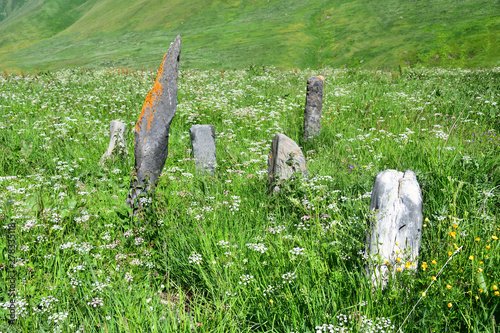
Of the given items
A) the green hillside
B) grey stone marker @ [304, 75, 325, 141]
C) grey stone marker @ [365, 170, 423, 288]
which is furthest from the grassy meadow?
the green hillside

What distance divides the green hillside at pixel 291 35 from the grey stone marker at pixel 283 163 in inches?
598

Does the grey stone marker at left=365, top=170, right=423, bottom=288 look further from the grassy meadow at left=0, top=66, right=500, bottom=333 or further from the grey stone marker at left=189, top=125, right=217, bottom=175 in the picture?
the grey stone marker at left=189, top=125, right=217, bottom=175

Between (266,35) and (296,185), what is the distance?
6127cm

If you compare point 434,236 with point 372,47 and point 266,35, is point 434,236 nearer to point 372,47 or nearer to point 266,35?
point 372,47

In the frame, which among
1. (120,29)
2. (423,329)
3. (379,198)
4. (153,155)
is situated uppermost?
(120,29)

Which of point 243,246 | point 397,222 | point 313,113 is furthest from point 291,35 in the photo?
point 397,222

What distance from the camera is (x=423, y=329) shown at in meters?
2.09

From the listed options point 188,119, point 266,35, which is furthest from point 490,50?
point 188,119

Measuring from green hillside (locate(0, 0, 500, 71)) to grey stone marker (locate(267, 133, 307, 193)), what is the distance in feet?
49.8

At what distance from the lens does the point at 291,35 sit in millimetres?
56188

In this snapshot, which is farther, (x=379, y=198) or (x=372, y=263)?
(x=379, y=198)

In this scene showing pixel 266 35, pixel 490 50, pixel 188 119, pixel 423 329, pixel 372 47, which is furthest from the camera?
pixel 266 35

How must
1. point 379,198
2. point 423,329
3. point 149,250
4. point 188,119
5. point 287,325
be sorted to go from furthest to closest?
point 188,119 < point 149,250 < point 379,198 < point 287,325 < point 423,329

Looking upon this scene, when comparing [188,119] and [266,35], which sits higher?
[266,35]
